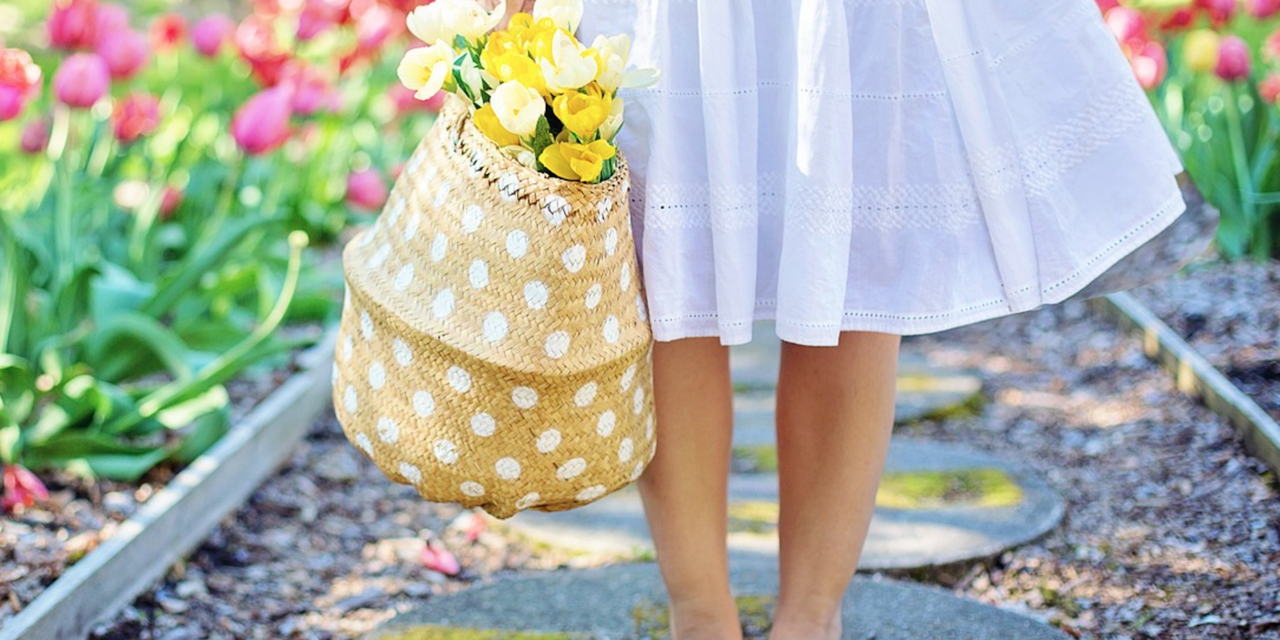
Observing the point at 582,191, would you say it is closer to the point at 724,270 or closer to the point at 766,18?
the point at 724,270

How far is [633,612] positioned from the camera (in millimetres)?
2012

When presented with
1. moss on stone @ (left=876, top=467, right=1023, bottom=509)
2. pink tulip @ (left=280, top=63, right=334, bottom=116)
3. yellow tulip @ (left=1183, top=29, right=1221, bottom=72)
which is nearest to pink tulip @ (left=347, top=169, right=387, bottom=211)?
pink tulip @ (left=280, top=63, right=334, bottom=116)

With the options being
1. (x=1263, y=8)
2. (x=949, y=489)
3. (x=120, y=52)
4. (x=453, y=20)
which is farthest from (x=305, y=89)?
(x=1263, y=8)

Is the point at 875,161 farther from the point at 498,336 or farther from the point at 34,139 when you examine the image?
the point at 34,139

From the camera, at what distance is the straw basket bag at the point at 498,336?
141 centimetres

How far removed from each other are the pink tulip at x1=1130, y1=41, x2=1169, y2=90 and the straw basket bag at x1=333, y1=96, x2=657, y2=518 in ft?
9.11

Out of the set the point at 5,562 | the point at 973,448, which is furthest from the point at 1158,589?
the point at 5,562

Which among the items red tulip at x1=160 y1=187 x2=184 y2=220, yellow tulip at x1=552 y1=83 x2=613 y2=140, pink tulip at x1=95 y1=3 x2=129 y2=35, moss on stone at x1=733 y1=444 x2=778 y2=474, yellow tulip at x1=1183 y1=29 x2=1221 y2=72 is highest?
yellow tulip at x1=552 y1=83 x2=613 y2=140

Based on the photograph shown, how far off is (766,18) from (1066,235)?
0.40m

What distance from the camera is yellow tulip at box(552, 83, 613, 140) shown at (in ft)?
4.52

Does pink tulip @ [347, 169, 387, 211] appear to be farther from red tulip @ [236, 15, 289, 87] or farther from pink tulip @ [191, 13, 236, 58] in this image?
pink tulip @ [191, 13, 236, 58]

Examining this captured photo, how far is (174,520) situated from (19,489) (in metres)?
0.24

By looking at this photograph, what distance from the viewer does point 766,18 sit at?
1540mm

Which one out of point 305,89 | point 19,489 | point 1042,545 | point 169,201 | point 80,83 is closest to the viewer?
point 19,489
